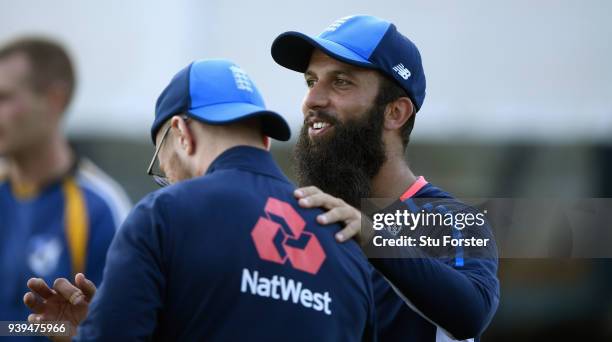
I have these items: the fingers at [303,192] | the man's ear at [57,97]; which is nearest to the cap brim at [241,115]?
the fingers at [303,192]

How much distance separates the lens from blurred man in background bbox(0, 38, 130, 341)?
5617mm

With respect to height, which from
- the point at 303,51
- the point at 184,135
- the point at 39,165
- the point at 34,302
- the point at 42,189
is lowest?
the point at 42,189

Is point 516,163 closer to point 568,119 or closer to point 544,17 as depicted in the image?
point 568,119

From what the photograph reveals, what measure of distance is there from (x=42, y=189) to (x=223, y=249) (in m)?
3.69

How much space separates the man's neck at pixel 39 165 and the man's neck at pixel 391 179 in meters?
2.97

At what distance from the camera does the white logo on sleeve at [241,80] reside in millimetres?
2873

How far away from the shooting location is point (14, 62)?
622 centimetres

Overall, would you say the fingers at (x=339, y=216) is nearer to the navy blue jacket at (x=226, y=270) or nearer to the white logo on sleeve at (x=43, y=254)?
the navy blue jacket at (x=226, y=270)

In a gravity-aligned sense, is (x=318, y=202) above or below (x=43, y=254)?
above

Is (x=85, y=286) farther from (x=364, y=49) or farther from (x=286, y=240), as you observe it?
(x=364, y=49)

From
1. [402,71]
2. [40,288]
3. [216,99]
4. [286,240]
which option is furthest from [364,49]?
[40,288]

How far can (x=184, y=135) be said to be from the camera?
9.18 ft

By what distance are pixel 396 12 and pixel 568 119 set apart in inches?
78.3

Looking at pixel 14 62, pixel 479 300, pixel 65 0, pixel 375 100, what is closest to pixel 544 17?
pixel 65 0
